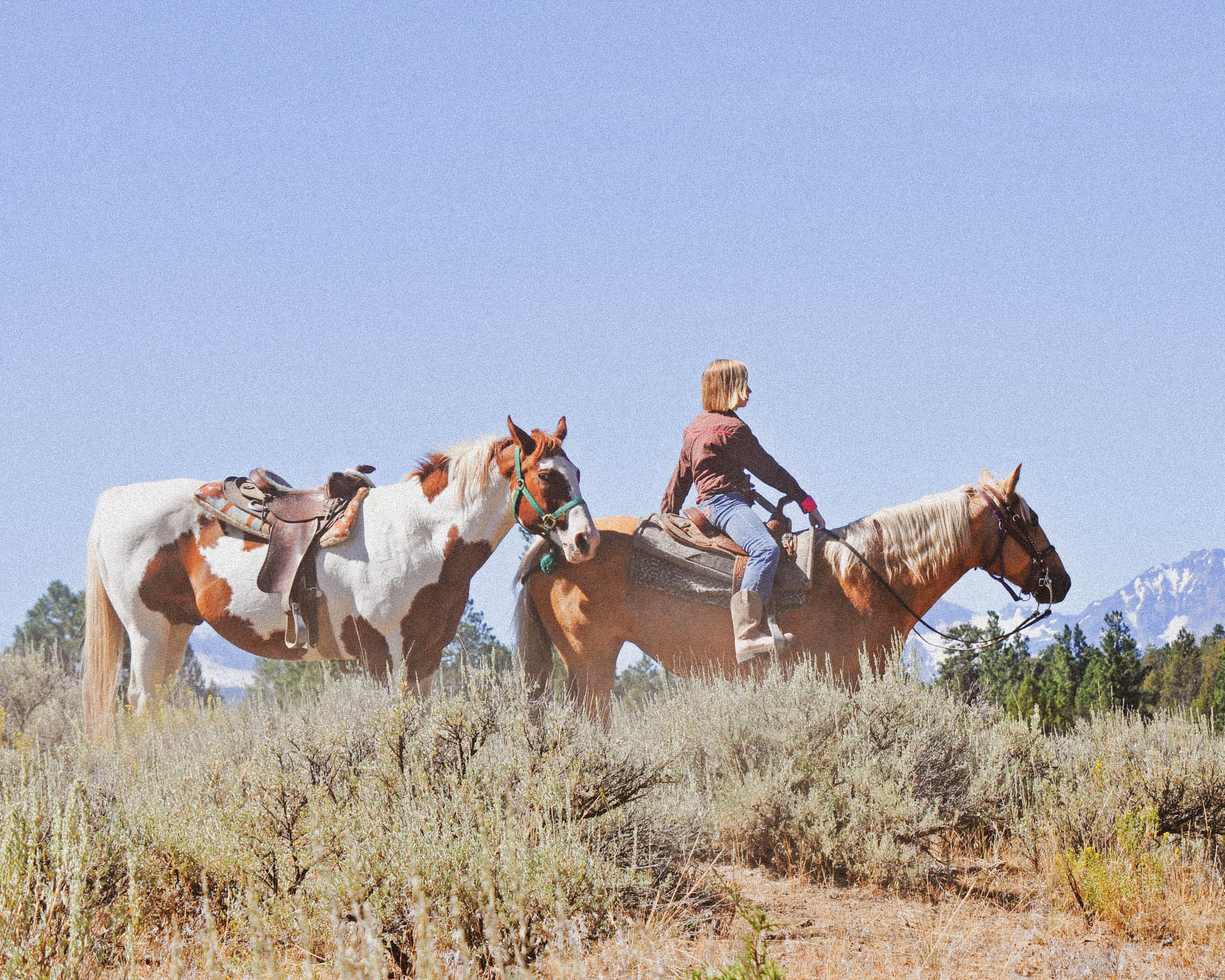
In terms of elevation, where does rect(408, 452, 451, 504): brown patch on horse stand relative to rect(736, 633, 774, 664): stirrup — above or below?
above

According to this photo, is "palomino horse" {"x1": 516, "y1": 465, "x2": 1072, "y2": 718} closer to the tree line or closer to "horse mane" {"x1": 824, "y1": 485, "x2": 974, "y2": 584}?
"horse mane" {"x1": 824, "y1": 485, "x2": 974, "y2": 584}

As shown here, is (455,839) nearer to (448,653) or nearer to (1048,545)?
(1048,545)

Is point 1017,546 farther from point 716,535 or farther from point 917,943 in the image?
point 917,943

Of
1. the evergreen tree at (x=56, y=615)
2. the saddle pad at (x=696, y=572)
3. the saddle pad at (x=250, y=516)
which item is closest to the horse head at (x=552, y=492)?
the saddle pad at (x=696, y=572)

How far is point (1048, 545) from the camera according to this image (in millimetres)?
8820

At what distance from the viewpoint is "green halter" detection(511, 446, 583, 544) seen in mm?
7574

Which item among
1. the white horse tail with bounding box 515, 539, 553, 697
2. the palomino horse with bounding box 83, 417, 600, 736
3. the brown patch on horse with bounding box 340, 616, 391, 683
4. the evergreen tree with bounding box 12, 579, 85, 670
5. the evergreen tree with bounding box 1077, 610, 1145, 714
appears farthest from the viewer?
the evergreen tree with bounding box 12, 579, 85, 670

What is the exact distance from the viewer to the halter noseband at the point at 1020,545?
8641 millimetres

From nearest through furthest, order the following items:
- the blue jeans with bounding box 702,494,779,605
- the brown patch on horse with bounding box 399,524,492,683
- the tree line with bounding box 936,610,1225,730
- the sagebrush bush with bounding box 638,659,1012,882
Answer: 1. the sagebrush bush with bounding box 638,659,1012,882
2. the brown patch on horse with bounding box 399,524,492,683
3. the blue jeans with bounding box 702,494,779,605
4. the tree line with bounding box 936,610,1225,730

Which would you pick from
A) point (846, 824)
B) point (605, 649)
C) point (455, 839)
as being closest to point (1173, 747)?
point (846, 824)

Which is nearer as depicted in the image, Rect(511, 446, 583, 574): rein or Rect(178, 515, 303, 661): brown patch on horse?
Rect(511, 446, 583, 574): rein

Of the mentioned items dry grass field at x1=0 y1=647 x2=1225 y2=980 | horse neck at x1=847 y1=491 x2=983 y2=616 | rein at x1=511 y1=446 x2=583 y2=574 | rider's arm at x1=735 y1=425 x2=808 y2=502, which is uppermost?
rider's arm at x1=735 y1=425 x2=808 y2=502

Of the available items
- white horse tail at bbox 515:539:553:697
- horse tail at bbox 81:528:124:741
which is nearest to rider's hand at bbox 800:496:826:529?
white horse tail at bbox 515:539:553:697

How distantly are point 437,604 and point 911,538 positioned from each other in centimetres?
338
